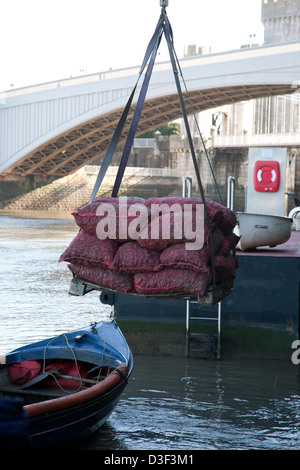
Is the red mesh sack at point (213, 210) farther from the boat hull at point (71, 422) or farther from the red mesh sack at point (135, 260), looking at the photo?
the boat hull at point (71, 422)

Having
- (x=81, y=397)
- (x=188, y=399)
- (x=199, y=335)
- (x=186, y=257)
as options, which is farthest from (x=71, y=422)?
(x=199, y=335)

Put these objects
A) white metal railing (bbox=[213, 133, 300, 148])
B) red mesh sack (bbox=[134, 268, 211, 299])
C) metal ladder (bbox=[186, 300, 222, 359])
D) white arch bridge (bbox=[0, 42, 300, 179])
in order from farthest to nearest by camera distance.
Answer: white metal railing (bbox=[213, 133, 300, 148]) < white arch bridge (bbox=[0, 42, 300, 179]) < metal ladder (bbox=[186, 300, 222, 359]) < red mesh sack (bbox=[134, 268, 211, 299])

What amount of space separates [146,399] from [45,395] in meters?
1.38

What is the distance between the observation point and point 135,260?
198 inches

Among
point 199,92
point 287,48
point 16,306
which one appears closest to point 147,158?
point 199,92

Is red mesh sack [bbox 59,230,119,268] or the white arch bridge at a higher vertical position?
the white arch bridge

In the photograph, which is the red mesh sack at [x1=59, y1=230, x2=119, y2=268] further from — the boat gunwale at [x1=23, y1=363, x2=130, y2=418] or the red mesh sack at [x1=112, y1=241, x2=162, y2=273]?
the boat gunwale at [x1=23, y1=363, x2=130, y2=418]

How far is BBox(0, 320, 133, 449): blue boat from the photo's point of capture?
5.11 meters

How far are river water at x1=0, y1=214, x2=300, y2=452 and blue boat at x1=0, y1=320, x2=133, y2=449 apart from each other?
1.37 ft

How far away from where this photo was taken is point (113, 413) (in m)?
6.13

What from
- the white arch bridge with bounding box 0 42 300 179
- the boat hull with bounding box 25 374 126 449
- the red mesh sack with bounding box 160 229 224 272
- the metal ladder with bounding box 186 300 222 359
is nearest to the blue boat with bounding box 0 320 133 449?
the boat hull with bounding box 25 374 126 449

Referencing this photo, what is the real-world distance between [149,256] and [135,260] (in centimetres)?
12

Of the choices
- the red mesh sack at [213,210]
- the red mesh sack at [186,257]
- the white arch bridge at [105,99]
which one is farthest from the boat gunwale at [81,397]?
the white arch bridge at [105,99]
